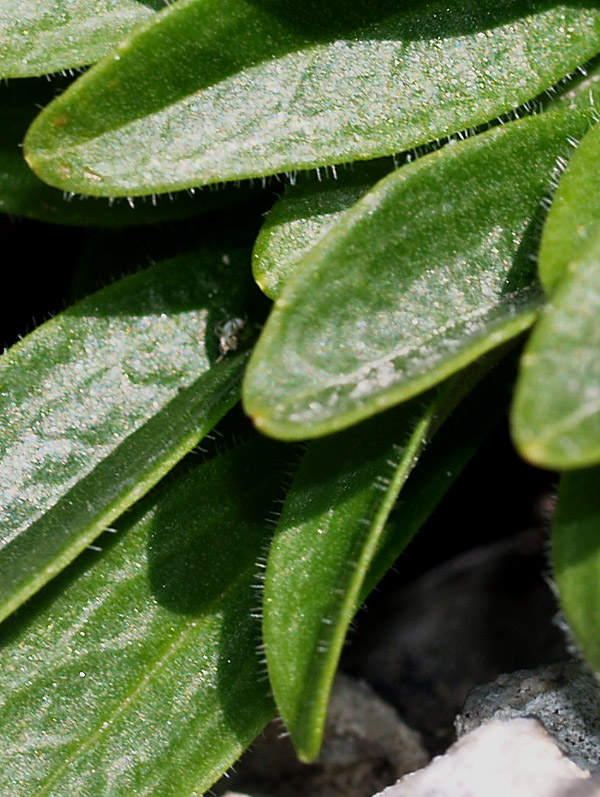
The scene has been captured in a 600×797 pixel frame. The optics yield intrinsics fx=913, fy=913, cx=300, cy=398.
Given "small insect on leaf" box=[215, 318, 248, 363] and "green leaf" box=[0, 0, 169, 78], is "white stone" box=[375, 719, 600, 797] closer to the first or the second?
"small insect on leaf" box=[215, 318, 248, 363]

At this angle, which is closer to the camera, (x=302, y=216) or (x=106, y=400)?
(x=302, y=216)

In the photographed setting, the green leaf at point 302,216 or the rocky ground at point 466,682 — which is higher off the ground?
the green leaf at point 302,216

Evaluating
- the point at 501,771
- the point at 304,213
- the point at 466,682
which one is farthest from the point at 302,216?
the point at 466,682

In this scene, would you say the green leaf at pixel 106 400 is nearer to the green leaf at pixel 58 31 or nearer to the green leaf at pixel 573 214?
the green leaf at pixel 58 31

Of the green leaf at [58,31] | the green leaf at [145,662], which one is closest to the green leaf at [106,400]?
the green leaf at [145,662]

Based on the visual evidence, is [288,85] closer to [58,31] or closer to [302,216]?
[302,216]
